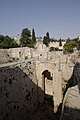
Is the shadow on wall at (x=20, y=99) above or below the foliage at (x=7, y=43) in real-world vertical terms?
below

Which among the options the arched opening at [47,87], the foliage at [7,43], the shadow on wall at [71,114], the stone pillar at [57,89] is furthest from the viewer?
the foliage at [7,43]

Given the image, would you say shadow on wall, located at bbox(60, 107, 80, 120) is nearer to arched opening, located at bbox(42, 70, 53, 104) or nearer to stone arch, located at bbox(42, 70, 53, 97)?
arched opening, located at bbox(42, 70, 53, 104)

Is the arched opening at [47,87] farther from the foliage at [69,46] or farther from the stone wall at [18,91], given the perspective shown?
the foliage at [69,46]

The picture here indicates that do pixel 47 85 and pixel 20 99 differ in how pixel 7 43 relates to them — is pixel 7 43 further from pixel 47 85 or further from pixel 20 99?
pixel 20 99

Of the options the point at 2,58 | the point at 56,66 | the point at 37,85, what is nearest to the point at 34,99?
the point at 37,85

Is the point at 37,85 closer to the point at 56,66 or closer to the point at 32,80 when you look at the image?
the point at 32,80

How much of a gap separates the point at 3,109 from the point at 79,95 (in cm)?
658

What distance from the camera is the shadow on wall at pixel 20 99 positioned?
10625 millimetres

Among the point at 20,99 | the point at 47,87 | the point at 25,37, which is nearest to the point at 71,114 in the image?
the point at 20,99

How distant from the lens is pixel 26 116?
42.3 ft

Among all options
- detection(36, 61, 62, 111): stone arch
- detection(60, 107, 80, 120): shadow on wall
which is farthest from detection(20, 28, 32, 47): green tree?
detection(60, 107, 80, 120): shadow on wall

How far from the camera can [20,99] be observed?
12273mm

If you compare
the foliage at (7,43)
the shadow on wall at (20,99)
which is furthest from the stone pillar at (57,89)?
the foliage at (7,43)

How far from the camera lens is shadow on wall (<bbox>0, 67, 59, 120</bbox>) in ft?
34.9
